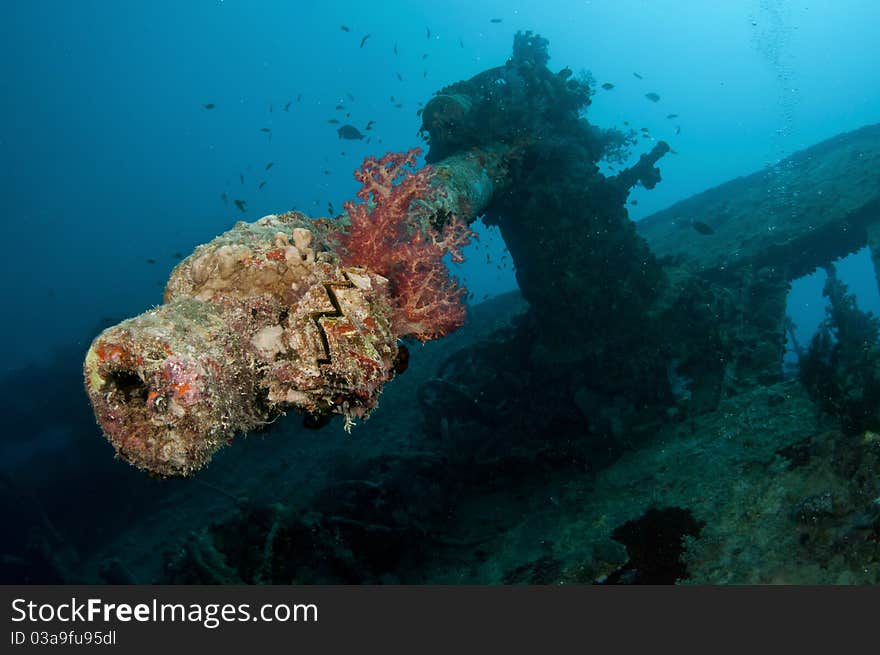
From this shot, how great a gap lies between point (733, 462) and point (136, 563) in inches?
453

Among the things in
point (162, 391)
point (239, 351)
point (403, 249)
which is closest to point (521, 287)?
point (403, 249)

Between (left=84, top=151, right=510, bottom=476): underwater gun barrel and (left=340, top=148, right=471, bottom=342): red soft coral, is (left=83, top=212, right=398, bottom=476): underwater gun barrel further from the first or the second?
(left=340, top=148, right=471, bottom=342): red soft coral

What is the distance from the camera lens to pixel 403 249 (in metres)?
3.74

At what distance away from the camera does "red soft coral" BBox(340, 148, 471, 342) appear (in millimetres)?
3646

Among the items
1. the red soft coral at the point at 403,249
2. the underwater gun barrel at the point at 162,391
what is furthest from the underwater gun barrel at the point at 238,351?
the red soft coral at the point at 403,249

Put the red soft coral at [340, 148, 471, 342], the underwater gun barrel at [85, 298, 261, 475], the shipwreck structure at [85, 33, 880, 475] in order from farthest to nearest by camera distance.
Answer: the red soft coral at [340, 148, 471, 342] < the shipwreck structure at [85, 33, 880, 475] < the underwater gun barrel at [85, 298, 261, 475]

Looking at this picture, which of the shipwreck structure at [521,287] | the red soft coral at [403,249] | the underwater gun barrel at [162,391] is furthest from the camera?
the red soft coral at [403,249]

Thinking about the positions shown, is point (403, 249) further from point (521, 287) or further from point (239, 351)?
point (521, 287)

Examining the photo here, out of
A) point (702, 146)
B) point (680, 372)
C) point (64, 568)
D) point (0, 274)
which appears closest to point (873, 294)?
point (702, 146)

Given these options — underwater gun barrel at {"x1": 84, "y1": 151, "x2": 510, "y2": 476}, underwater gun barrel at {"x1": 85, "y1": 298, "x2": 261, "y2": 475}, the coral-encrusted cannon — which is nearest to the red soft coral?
the coral-encrusted cannon

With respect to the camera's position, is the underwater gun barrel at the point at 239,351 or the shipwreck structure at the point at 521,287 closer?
the underwater gun barrel at the point at 239,351

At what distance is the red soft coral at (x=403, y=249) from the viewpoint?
365cm

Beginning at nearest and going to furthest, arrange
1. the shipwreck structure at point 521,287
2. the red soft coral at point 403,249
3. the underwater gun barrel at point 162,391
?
1. the underwater gun barrel at point 162,391
2. the shipwreck structure at point 521,287
3. the red soft coral at point 403,249

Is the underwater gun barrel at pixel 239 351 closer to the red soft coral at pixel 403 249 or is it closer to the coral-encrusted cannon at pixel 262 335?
the coral-encrusted cannon at pixel 262 335
